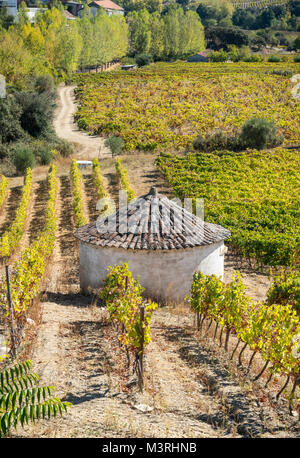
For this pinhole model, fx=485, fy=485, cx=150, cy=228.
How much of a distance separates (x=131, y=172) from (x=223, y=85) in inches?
1470

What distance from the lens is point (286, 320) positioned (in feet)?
27.4

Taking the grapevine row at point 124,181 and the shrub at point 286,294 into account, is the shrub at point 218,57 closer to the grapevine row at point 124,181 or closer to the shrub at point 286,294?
the grapevine row at point 124,181

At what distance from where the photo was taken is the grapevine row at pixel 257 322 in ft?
26.1

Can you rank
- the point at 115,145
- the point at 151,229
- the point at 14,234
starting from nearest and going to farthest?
the point at 151,229 < the point at 14,234 < the point at 115,145

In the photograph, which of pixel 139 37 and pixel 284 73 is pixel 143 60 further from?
pixel 284 73

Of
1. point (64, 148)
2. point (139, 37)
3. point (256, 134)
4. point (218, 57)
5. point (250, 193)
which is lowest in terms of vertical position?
point (250, 193)

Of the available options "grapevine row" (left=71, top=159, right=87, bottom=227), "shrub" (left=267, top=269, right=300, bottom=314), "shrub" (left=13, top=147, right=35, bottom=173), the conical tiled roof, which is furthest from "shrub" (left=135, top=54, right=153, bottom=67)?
"shrub" (left=267, top=269, right=300, bottom=314)

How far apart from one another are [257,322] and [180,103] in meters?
51.6

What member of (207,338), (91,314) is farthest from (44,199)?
(207,338)

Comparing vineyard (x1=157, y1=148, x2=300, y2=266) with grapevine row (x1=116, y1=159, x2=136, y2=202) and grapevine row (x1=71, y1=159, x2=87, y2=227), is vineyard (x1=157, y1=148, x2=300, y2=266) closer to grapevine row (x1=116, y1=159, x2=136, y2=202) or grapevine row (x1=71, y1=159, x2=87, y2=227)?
grapevine row (x1=116, y1=159, x2=136, y2=202)

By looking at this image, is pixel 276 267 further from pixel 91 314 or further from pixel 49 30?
pixel 49 30

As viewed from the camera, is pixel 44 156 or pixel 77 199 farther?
pixel 44 156

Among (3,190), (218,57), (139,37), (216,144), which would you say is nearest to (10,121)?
(3,190)

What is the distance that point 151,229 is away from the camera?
1357 centimetres
